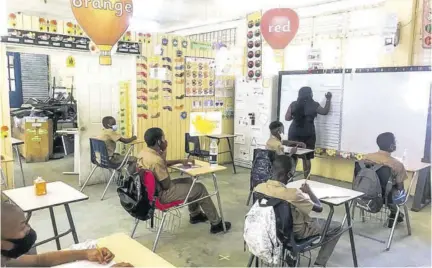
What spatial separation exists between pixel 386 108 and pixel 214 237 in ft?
9.55

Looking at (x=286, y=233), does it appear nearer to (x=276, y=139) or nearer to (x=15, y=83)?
(x=276, y=139)

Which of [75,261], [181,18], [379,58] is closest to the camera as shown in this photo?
[75,261]

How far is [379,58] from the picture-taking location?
5359mm

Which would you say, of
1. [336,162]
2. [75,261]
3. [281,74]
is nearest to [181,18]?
[281,74]

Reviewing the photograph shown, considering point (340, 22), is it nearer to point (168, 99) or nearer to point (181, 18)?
point (168, 99)

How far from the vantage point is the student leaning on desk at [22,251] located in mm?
1438

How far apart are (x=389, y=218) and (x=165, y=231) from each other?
2400 mm

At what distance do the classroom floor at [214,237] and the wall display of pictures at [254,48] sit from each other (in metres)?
2.31

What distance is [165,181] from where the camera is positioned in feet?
10.7

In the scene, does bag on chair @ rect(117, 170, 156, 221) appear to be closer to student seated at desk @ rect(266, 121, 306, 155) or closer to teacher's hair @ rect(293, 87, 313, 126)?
student seated at desk @ rect(266, 121, 306, 155)

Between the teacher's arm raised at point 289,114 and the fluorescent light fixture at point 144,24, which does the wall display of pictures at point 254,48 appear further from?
the fluorescent light fixture at point 144,24

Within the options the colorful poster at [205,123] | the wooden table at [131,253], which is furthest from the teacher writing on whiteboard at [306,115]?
the wooden table at [131,253]

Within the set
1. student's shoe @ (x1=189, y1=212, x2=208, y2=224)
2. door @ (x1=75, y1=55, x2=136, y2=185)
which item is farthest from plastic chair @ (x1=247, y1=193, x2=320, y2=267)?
door @ (x1=75, y1=55, x2=136, y2=185)

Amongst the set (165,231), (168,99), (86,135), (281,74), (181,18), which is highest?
(181,18)
